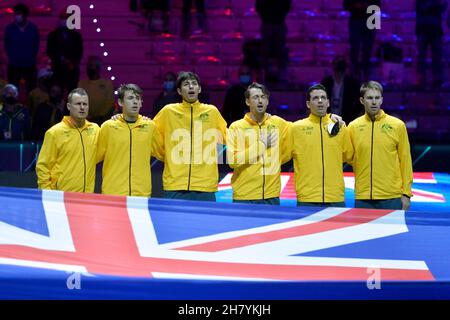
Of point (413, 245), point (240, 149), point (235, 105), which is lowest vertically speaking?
point (413, 245)

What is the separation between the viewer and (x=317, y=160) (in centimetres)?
704

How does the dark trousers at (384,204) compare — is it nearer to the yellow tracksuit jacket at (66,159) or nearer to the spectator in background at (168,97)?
the yellow tracksuit jacket at (66,159)

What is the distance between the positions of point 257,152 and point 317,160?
1.43 feet

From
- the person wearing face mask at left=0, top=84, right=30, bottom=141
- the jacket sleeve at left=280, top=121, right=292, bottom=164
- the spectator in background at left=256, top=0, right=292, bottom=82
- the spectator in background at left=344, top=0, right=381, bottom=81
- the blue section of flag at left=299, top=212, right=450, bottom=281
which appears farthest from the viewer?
the spectator in background at left=256, top=0, right=292, bottom=82

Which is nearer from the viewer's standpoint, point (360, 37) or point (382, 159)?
point (382, 159)

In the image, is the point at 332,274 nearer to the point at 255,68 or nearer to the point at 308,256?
the point at 308,256

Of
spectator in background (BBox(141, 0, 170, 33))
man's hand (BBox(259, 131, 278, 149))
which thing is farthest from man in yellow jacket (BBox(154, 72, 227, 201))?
spectator in background (BBox(141, 0, 170, 33))

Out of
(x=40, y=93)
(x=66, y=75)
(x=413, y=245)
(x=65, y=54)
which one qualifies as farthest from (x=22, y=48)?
(x=413, y=245)

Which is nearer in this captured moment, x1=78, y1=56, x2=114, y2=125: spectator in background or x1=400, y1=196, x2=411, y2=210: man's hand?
x1=400, y1=196, x2=411, y2=210: man's hand

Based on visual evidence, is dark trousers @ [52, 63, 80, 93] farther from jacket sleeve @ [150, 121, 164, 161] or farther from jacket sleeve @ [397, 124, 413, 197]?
jacket sleeve @ [397, 124, 413, 197]

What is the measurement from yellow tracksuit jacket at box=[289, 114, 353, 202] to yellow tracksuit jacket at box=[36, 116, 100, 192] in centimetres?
154

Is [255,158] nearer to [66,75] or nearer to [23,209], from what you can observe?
[23,209]

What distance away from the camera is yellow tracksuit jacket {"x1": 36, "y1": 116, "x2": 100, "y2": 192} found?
7.16 m
